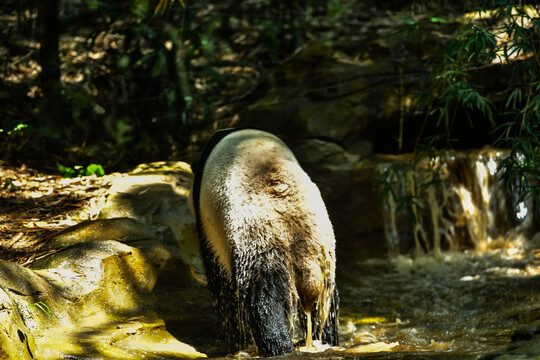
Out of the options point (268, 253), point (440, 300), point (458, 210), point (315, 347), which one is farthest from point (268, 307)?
point (458, 210)

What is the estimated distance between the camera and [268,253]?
2.92m

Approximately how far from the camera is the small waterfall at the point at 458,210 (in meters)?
5.93

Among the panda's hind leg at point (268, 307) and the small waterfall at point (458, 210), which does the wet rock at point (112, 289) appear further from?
the small waterfall at point (458, 210)

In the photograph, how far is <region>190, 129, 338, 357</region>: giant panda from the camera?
2895 millimetres

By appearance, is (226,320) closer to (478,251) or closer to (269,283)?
(269,283)

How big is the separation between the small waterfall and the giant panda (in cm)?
284

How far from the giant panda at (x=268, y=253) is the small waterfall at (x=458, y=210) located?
9.32 ft

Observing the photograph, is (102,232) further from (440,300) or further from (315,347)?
(440,300)

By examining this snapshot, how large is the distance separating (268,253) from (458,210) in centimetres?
375

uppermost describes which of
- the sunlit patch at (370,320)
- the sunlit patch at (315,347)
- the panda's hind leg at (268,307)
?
the panda's hind leg at (268,307)

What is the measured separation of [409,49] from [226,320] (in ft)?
15.5

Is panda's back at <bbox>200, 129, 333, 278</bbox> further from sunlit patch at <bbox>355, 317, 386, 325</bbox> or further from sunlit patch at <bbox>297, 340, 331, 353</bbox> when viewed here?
sunlit patch at <bbox>355, 317, 386, 325</bbox>

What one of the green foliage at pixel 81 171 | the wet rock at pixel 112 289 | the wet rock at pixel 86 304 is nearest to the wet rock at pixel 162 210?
the wet rock at pixel 112 289

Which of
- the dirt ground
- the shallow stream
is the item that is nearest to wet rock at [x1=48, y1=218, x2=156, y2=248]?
the dirt ground
